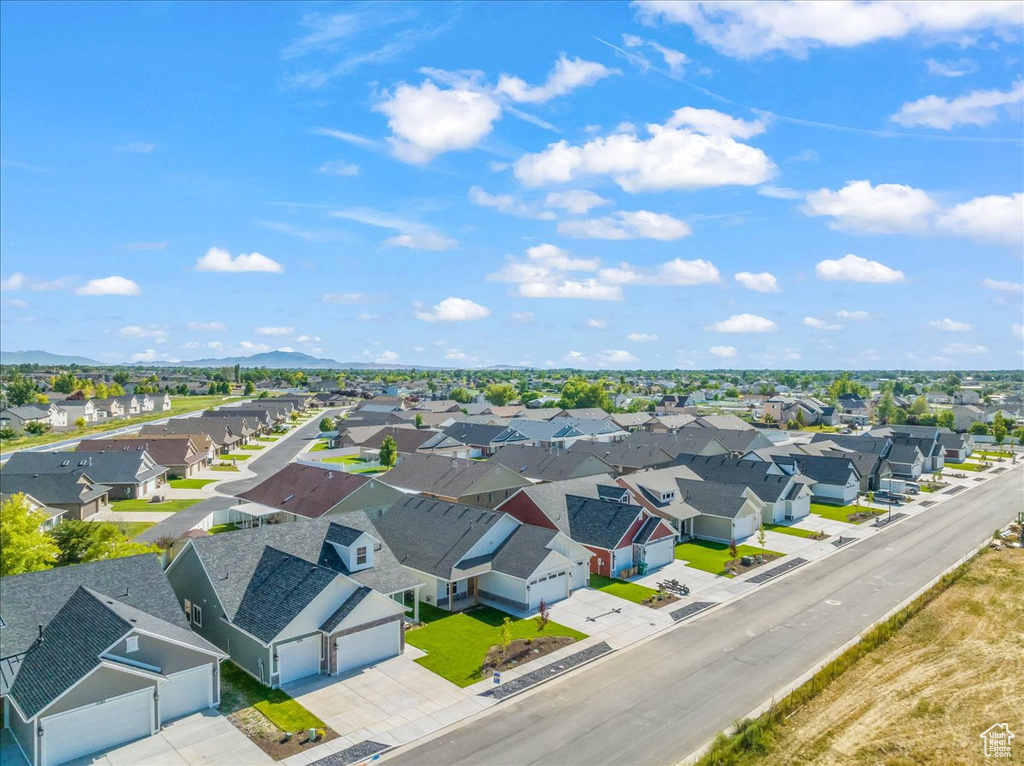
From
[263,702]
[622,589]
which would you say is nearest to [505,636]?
[263,702]

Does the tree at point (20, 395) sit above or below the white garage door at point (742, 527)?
above

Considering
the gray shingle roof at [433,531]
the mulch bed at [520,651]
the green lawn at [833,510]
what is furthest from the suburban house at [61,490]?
the green lawn at [833,510]

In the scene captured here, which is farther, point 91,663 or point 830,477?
point 830,477

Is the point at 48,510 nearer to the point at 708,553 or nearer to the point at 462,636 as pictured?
the point at 462,636

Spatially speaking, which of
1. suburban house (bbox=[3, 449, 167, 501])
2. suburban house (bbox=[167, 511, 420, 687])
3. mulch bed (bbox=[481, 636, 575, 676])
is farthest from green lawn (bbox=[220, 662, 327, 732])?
suburban house (bbox=[3, 449, 167, 501])

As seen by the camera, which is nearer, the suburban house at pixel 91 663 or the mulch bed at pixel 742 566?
the suburban house at pixel 91 663

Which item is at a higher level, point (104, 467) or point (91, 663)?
point (104, 467)

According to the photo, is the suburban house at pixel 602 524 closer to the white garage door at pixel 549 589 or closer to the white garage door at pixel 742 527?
the white garage door at pixel 549 589
